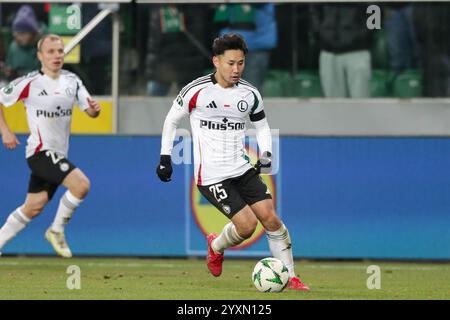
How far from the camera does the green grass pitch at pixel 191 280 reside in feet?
36.8

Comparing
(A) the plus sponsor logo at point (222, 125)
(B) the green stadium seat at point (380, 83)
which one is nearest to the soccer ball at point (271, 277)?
(A) the plus sponsor logo at point (222, 125)

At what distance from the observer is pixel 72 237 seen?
16172 millimetres

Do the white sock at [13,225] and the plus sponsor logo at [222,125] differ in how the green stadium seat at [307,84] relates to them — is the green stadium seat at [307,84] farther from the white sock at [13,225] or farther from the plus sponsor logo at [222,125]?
the plus sponsor logo at [222,125]

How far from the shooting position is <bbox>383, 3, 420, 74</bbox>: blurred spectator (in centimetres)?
1845

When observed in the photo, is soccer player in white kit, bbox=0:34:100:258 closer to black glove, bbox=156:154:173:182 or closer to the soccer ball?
black glove, bbox=156:154:173:182

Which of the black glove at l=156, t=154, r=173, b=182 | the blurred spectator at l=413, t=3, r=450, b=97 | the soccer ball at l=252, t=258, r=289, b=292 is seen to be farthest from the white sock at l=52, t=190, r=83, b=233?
the blurred spectator at l=413, t=3, r=450, b=97

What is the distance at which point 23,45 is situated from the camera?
18.7 meters

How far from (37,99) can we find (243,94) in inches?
133

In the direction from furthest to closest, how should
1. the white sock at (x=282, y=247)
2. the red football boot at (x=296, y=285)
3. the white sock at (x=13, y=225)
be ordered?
1. the white sock at (x=13, y=225)
2. the white sock at (x=282, y=247)
3. the red football boot at (x=296, y=285)

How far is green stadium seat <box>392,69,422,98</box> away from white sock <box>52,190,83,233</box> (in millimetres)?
5870

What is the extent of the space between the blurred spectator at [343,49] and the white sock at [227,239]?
22.4 ft

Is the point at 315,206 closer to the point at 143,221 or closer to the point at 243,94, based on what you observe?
the point at 143,221

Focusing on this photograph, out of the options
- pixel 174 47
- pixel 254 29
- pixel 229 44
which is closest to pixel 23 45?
pixel 174 47
